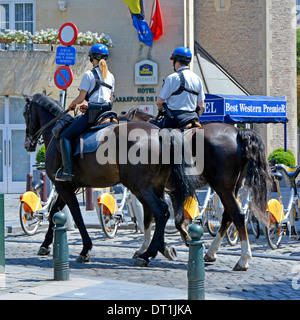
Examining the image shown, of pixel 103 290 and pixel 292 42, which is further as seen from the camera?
pixel 292 42

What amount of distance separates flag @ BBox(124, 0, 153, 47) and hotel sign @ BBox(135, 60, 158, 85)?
761mm

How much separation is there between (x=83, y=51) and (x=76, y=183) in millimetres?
14681

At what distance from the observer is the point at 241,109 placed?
22156 millimetres

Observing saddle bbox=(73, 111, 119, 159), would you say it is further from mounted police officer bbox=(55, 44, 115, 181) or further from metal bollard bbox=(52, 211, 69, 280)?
metal bollard bbox=(52, 211, 69, 280)

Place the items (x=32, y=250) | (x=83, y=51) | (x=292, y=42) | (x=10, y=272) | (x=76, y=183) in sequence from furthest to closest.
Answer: (x=292, y=42), (x=83, y=51), (x=32, y=250), (x=76, y=183), (x=10, y=272)

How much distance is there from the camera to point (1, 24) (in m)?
24.5

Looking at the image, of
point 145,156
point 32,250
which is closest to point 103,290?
point 145,156

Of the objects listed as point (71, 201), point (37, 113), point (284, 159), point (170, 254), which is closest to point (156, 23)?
point (284, 159)

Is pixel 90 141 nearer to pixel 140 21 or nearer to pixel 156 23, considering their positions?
pixel 140 21

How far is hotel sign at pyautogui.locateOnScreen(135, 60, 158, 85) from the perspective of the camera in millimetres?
24127

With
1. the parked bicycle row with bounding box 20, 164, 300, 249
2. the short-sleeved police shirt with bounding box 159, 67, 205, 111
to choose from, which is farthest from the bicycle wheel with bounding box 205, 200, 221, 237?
the short-sleeved police shirt with bounding box 159, 67, 205, 111

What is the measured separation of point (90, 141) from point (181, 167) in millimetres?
1269

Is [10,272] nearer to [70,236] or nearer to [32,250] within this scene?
[32,250]
